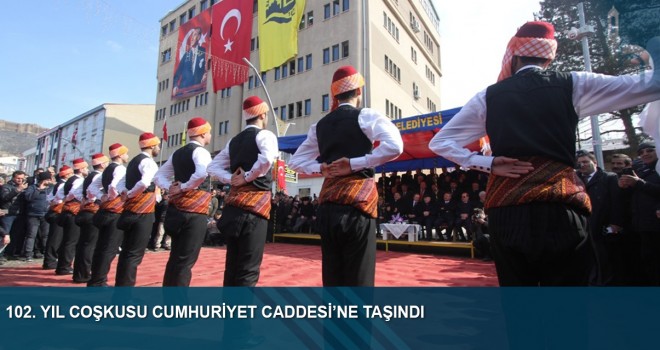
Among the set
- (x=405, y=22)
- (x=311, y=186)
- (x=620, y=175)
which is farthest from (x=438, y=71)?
(x=620, y=175)

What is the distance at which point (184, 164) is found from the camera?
12.0ft

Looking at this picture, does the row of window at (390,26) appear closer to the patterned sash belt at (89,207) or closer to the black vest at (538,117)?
the patterned sash belt at (89,207)

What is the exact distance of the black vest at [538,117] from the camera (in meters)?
1.66

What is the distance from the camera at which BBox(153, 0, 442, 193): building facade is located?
24.4 metres

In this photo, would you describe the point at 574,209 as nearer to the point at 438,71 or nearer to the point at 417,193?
the point at 417,193

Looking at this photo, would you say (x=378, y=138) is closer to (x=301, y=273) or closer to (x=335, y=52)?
(x=301, y=273)

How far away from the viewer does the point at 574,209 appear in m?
1.65

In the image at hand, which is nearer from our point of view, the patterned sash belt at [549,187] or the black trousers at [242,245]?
the patterned sash belt at [549,187]

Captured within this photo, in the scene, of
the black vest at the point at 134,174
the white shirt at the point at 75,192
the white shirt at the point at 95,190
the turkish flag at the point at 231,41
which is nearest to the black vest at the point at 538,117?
the black vest at the point at 134,174

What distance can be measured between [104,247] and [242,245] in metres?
2.79

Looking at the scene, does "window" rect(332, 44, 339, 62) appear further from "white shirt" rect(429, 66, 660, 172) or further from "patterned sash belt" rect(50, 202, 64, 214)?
"white shirt" rect(429, 66, 660, 172)

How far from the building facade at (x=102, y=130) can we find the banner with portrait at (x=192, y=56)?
18.7 m

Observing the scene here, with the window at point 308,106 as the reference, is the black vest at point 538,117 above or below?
below

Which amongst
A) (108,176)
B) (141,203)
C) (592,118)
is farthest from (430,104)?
(141,203)
